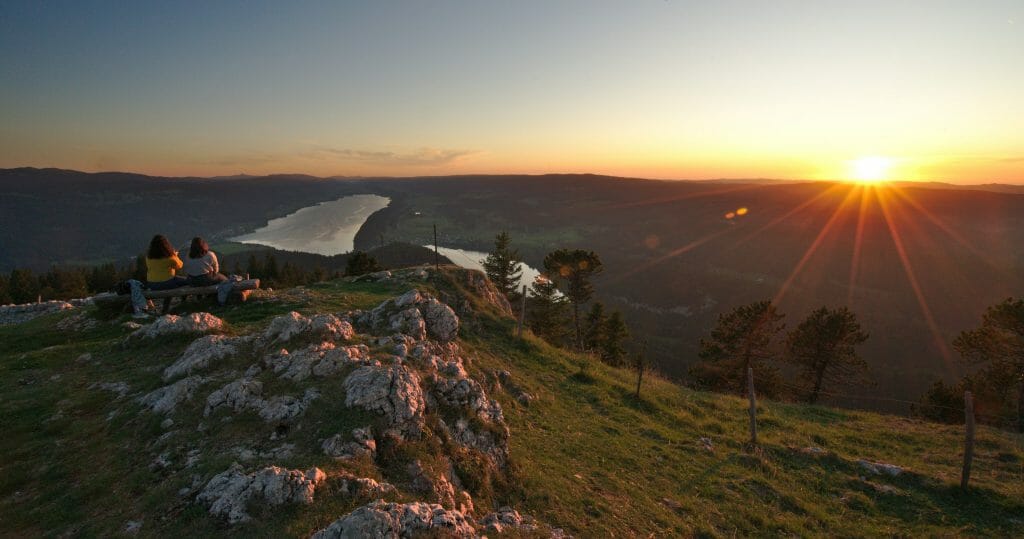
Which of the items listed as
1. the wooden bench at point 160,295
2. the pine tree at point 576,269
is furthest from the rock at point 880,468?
the pine tree at point 576,269

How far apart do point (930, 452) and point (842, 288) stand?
135 m

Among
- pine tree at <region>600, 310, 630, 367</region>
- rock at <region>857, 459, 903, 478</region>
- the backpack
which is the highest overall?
the backpack

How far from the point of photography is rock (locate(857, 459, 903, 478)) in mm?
14002

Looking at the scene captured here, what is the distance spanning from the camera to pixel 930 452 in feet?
52.9

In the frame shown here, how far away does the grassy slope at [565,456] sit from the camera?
21.3 ft

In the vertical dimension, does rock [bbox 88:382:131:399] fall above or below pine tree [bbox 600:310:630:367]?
above

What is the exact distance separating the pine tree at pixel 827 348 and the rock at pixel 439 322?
29.1 metres

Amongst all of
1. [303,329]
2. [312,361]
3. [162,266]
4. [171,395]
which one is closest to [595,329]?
[303,329]

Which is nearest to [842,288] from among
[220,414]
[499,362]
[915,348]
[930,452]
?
[915,348]

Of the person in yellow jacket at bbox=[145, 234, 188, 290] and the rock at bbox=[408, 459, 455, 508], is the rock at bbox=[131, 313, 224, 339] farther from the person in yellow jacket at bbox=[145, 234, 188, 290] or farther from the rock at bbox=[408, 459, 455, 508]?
the rock at bbox=[408, 459, 455, 508]

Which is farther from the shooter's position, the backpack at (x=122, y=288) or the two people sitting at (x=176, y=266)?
the backpack at (x=122, y=288)

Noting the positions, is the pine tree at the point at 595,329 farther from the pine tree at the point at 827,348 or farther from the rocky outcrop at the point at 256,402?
the rocky outcrop at the point at 256,402

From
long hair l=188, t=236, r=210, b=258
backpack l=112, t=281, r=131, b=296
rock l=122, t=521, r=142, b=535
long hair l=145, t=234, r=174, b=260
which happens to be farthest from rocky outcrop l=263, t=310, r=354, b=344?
backpack l=112, t=281, r=131, b=296

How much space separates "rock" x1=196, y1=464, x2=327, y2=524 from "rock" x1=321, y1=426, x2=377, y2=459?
2.75ft
